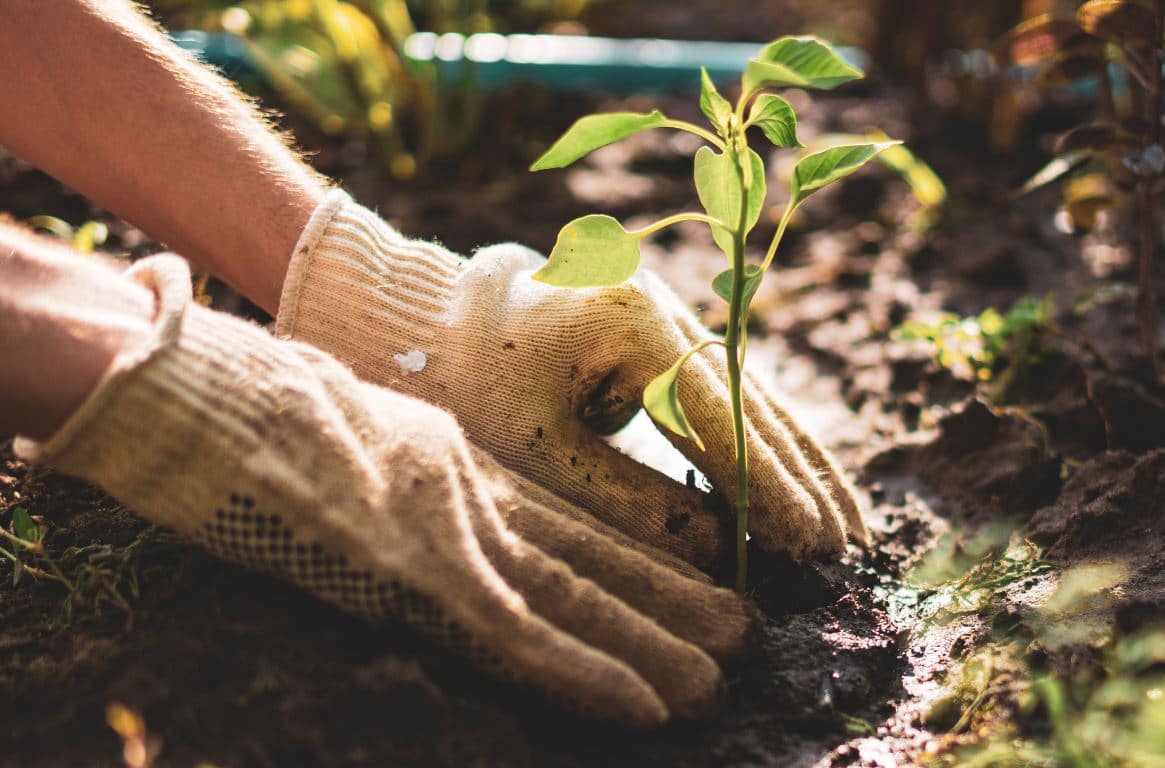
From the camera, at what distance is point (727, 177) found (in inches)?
44.5

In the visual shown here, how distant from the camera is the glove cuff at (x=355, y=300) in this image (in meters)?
1.47

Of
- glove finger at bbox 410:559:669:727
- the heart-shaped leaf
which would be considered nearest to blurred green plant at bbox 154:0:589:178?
the heart-shaped leaf

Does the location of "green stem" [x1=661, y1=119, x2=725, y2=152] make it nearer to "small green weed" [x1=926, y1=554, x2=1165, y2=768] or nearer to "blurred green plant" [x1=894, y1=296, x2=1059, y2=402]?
"small green weed" [x1=926, y1=554, x2=1165, y2=768]

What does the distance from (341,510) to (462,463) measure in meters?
0.17

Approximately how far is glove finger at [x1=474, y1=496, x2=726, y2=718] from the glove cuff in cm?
45

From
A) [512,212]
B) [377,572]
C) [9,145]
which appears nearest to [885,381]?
[512,212]

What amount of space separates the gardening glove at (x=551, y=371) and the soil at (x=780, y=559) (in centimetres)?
12

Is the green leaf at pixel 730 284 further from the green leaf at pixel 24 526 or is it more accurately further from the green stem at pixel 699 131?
the green leaf at pixel 24 526

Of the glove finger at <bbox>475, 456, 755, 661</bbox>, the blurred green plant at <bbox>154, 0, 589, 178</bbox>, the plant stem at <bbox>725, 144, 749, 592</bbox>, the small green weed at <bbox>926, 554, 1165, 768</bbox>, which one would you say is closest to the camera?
the small green weed at <bbox>926, 554, 1165, 768</bbox>

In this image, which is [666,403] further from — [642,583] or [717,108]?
[717,108]

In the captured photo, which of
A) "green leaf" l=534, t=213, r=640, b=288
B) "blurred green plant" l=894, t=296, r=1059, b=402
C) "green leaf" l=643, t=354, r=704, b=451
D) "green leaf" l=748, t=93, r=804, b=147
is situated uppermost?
"blurred green plant" l=894, t=296, r=1059, b=402

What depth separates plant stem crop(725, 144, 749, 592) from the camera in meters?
1.09

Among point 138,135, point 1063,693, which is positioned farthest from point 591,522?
point 138,135

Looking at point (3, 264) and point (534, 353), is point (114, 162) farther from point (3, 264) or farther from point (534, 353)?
point (534, 353)
